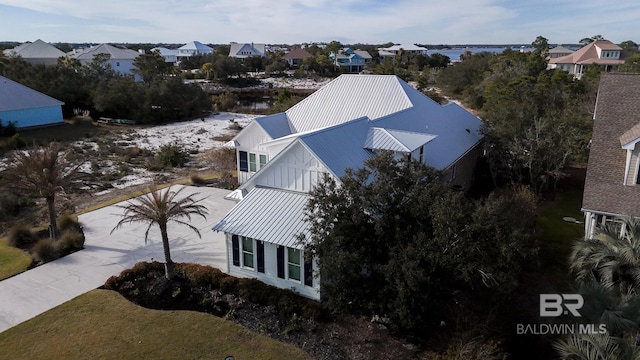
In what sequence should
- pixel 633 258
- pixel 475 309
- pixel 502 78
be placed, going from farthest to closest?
pixel 502 78, pixel 475 309, pixel 633 258

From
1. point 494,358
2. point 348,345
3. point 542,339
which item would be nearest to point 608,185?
point 542,339

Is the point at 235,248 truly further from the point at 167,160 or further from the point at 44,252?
the point at 167,160

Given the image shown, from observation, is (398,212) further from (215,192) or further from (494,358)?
(215,192)

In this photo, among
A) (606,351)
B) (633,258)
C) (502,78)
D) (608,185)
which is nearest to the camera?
(606,351)

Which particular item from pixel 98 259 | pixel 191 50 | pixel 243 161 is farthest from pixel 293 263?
pixel 191 50

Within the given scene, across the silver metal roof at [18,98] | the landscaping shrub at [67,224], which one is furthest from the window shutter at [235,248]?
the silver metal roof at [18,98]

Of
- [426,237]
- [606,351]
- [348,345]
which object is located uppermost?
[426,237]

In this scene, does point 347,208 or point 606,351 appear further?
point 347,208
